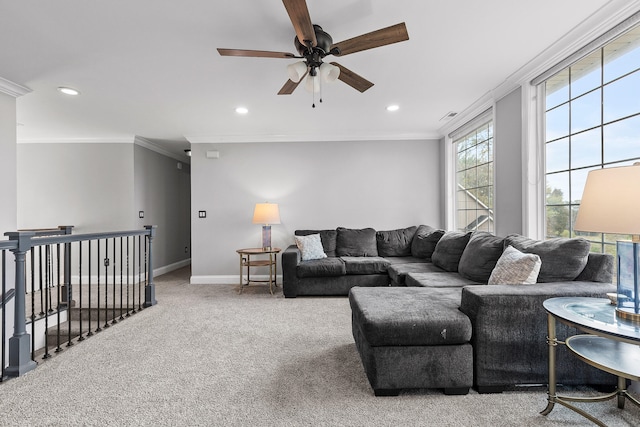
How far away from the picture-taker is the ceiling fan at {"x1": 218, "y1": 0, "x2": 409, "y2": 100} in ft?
5.56

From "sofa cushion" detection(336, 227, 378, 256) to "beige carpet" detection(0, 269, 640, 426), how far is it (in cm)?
169

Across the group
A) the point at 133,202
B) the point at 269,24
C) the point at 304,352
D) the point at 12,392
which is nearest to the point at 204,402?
the point at 304,352

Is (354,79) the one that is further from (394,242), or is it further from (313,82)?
(394,242)

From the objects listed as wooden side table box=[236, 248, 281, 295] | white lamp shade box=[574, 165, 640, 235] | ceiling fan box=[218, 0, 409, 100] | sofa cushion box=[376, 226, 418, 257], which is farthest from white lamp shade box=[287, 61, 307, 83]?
sofa cushion box=[376, 226, 418, 257]

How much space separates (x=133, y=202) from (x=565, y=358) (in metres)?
5.78

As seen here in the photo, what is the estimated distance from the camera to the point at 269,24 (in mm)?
2074

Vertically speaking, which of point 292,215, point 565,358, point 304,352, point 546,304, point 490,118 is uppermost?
point 490,118

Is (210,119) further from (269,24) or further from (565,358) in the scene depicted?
(565,358)

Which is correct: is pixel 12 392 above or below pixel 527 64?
below

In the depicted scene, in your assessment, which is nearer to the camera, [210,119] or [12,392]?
[12,392]

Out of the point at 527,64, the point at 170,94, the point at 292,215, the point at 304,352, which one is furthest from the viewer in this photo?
the point at 292,215

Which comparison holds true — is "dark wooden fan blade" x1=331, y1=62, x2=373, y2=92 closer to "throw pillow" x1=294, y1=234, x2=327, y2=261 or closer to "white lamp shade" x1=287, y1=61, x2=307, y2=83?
"white lamp shade" x1=287, y1=61, x2=307, y2=83

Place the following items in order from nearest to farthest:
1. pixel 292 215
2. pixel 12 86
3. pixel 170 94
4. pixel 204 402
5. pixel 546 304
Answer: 1. pixel 546 304
2. pixel 204 402
3. pixel 12 86
4. pixel 170 94
5. pixel 292 215

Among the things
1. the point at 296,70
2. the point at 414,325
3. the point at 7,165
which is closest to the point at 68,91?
the point at 7,165
